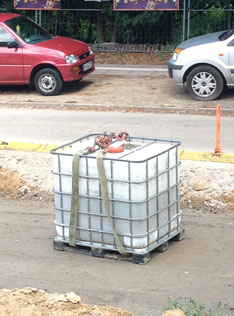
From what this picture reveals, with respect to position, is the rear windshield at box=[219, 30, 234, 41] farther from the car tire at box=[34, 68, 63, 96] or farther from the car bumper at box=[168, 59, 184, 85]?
the car tire at box=[34, 68, 63, 96]

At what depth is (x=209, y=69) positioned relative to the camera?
55.3ft

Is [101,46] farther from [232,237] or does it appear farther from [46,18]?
[232,237]

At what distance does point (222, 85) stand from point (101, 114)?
8.71 ft

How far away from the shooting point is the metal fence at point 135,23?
2320 cm

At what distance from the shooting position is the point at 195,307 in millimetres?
7406

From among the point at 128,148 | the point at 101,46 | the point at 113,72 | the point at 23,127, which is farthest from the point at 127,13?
the point at 128,148

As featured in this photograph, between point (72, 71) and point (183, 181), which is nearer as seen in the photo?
point (183, 181)

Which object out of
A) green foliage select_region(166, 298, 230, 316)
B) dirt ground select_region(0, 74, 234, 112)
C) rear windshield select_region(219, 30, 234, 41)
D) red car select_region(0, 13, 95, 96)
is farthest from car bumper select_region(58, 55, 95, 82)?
green foliage select_region(166, 298, 230, 316)

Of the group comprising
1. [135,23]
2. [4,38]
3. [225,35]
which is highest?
[225,35]

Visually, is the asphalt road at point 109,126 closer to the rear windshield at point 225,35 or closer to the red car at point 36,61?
the red car at point 36,61

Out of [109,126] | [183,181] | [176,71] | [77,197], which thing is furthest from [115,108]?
[77,197]

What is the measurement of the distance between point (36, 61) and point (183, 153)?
6482mm

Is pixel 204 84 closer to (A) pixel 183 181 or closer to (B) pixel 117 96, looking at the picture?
(B) pixel 117 96

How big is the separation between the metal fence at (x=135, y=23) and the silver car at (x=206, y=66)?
5458 mm
